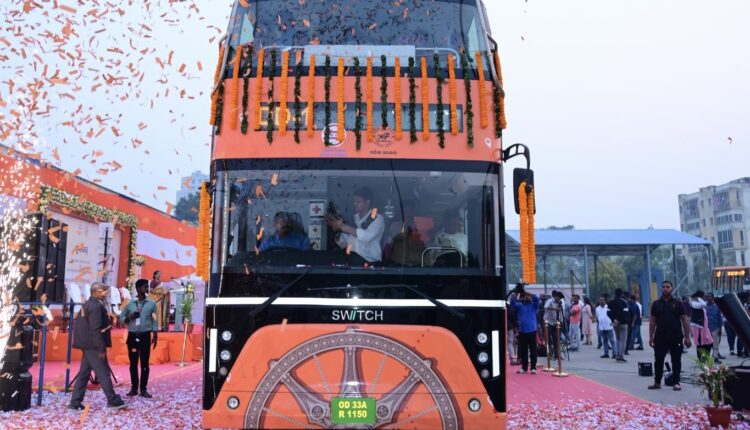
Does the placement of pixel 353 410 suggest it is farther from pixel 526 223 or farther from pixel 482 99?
pixel 482 99

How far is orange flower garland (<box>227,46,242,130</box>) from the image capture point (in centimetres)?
539

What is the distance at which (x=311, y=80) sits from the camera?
5527mm

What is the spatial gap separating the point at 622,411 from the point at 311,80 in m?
7.10

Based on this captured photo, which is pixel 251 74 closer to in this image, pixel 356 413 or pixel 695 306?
pixel 356 413

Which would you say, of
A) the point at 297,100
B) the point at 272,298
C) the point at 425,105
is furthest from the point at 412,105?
the point at 272,298

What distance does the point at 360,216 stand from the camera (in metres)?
5.21

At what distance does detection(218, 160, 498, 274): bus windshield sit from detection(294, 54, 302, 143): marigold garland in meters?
0.32

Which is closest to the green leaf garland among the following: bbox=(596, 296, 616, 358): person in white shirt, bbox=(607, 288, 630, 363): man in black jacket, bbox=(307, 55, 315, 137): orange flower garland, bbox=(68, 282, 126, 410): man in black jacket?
bbox=(307, 55, 315, 137): orange flower garland

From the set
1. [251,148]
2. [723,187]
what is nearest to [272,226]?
[251,148]

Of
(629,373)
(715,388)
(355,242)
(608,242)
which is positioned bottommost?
(629,373)

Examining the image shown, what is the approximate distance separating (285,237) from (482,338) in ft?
6.06

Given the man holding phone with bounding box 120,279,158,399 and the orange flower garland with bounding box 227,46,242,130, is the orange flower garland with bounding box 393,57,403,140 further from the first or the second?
the man holding phone with bounding box 120,279,158,399

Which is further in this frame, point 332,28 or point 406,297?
point 332,28

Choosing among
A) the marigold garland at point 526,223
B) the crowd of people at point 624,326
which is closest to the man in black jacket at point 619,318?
the crowd of people at point 624,326
